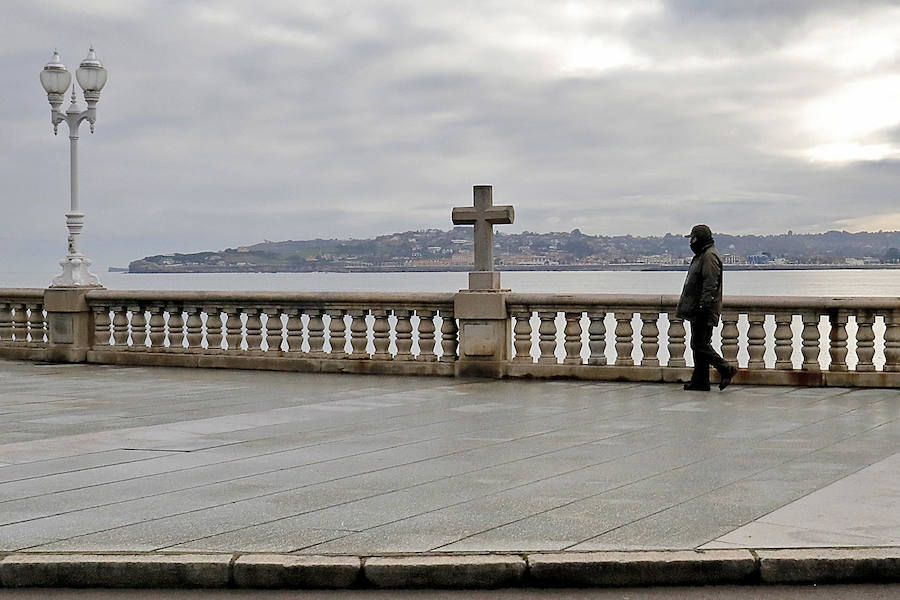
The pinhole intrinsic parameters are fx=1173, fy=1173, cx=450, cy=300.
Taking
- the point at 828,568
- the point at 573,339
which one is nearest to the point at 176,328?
the point at 573,339

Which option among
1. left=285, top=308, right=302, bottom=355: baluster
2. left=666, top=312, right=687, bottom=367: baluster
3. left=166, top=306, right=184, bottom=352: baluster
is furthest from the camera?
left=166, top=306, right=184, bottom=352: baluster

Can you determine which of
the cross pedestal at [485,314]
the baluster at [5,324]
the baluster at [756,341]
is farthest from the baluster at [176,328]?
the baluster at [756,341]

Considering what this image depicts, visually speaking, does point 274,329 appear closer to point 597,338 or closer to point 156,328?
point 156,328

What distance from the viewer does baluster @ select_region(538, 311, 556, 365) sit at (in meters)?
15.3

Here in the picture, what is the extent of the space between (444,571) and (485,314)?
10.00 m

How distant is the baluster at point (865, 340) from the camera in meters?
14.4

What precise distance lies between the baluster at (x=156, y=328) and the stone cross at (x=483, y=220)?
5.09 m

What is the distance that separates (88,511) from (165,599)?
5.32 ft

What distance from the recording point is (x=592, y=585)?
18.7 ft

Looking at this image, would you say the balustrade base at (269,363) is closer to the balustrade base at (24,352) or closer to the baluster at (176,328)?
the baluster at (176,328)

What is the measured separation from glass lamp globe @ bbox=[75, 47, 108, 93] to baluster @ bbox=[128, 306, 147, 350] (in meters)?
4.18

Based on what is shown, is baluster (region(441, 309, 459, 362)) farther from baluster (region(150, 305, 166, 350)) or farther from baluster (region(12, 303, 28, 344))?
baluster (region(12, 303, 28, 344))

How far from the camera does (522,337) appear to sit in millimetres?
15617

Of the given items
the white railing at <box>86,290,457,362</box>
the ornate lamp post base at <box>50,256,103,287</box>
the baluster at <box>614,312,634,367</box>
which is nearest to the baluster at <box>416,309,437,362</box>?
the white railing at <box>86,290,457,362</box>
